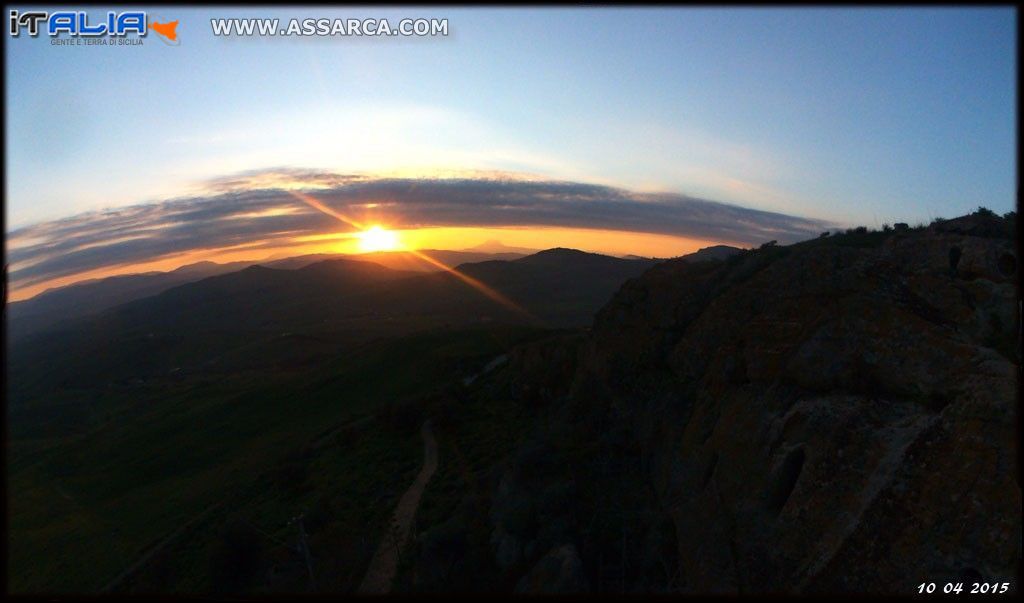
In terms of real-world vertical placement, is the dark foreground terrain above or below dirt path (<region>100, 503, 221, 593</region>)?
above

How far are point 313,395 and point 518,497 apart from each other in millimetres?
39957

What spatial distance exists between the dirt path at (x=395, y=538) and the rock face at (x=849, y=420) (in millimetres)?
8671

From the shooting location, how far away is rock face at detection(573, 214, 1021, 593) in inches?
304

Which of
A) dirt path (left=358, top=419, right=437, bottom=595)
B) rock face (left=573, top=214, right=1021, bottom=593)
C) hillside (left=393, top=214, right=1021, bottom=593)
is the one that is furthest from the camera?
dirt path (left=358, top=419, right=437, bottom=595)

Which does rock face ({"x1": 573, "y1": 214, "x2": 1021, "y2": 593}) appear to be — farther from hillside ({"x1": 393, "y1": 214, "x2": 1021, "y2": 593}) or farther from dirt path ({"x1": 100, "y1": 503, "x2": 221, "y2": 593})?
dirt path ({"x1": 100, "y1": 503, "x2": 221, "y2": 593})

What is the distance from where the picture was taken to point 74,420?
7412 cm

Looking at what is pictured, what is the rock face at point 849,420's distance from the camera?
7.71 metres

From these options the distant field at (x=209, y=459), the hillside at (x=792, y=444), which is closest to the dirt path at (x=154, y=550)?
the distant field at (x=209, y=459)

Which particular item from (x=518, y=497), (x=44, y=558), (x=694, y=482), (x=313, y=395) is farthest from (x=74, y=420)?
(x=694, y=482)

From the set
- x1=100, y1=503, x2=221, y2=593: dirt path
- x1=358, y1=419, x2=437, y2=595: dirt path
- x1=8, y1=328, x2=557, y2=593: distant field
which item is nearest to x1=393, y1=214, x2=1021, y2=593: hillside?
x1=358, y1=419, x2=437, y2=595: dirt path

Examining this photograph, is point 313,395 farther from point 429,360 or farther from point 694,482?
point 694,482

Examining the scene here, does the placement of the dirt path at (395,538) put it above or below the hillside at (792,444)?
below

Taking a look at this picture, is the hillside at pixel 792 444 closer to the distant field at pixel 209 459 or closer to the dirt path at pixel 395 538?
the dirt path at pixel 395 538

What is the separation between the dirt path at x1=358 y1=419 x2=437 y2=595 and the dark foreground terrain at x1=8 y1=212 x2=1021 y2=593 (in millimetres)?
330
